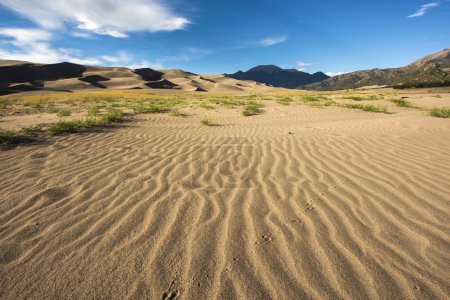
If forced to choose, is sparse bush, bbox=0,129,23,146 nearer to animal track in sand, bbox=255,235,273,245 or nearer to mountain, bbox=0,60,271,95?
animal track in sand, bbox=255,235,273,245

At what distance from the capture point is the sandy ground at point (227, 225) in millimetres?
1978

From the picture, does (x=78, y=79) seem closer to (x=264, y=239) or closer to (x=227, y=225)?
(x=227, y=225)

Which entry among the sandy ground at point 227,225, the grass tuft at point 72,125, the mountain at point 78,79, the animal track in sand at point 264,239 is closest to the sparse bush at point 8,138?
the grass tuft at point 72,125

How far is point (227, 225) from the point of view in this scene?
107 inches

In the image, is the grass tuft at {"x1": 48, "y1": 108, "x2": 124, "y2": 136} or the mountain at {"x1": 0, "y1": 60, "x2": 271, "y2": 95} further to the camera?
the mountain at {"x1": 0, "y1": 60, "x2": 271, "y2": 95}

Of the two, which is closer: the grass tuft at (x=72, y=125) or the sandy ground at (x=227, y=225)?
the sandy ground at (x=227, y=225)

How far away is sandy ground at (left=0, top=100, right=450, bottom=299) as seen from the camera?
1978 mm

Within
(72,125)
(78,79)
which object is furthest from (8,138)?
(78,79)

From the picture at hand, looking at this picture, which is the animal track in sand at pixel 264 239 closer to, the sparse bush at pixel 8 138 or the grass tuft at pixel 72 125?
the sparse bush at pixel 8 138

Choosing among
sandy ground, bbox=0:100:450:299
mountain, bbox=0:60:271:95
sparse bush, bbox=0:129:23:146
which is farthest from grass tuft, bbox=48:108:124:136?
mountain, bbox=0:60:271:95

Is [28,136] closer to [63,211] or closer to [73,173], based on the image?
[73,173]

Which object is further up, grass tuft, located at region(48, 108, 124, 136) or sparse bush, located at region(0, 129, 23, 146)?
sparse bush, located at region(0, 129, 23, 146)

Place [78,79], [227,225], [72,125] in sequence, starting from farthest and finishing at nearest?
1. [78,79]
2. [72,125]
3. [227,225]

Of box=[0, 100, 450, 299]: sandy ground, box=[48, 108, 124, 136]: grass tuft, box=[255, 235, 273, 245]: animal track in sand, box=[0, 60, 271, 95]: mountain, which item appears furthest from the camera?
Result: box=[0, 60, 271, 95]: mountain
